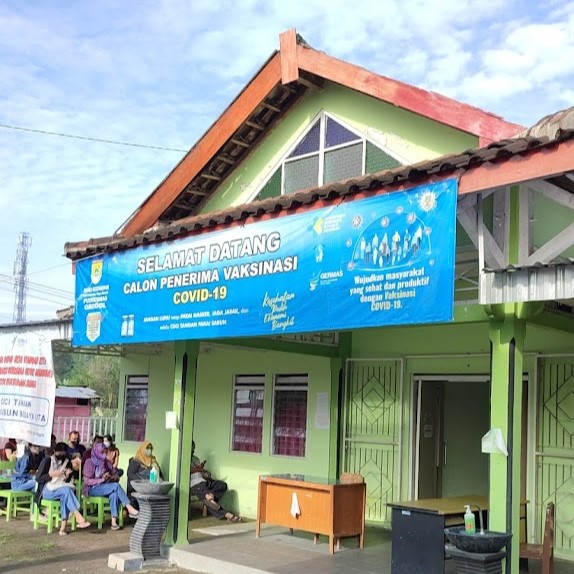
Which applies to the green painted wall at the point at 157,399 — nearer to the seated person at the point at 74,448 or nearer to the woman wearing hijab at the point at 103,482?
the seated person at the point at 74,448

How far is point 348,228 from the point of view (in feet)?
22.6

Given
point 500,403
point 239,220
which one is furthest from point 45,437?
point 500,403

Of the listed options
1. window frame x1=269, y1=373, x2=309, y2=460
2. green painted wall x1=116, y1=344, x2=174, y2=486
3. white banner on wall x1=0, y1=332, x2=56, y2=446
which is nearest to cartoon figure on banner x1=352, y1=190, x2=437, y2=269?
window frame x1=269, y1=373, x2=309, y2=460

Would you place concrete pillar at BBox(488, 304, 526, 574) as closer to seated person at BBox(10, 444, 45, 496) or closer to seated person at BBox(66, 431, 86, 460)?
seated person at BBox(66, 431, 86, 460)

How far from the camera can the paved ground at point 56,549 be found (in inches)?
329

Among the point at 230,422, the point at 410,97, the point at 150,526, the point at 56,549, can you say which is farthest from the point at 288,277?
the point at 230,422

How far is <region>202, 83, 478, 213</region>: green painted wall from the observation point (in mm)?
8953

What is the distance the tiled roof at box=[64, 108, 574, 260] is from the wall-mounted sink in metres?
2.82

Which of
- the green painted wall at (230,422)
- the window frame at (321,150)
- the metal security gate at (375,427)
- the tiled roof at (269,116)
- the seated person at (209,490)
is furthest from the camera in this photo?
the seated person at (209,490)

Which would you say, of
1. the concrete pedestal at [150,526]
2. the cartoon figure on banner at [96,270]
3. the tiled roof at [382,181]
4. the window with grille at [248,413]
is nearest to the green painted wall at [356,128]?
the tiled roof at [382,181]

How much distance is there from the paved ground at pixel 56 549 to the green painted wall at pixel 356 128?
4.84 meters

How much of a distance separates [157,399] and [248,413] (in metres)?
2.46

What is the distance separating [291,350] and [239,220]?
3.04 m

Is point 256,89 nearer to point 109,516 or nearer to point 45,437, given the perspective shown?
point 45,437
